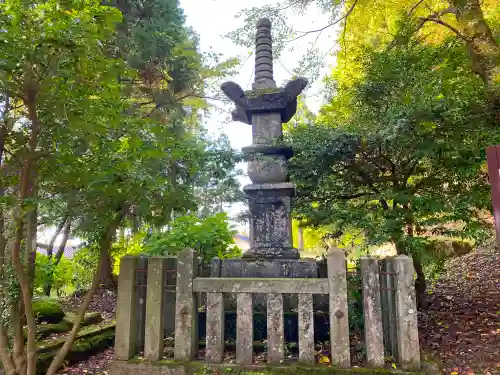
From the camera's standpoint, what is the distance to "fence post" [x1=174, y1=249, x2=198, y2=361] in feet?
11.9

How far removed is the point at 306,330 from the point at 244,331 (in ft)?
2.10

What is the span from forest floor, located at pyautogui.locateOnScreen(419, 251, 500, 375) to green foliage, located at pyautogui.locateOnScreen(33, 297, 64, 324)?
4.79m

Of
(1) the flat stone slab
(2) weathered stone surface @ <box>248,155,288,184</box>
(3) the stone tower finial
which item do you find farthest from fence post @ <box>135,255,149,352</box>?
(3) the stone tower finial

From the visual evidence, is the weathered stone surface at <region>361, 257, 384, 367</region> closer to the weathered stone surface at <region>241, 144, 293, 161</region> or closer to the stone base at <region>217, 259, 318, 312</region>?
the stone base at <region>217, 259, 318, 312</region>

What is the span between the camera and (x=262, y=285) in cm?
365

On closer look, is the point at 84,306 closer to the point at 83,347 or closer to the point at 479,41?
the point at 83,347

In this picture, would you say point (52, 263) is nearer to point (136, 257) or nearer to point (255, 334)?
point (136, 257)

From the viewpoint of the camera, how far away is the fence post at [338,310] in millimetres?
3430

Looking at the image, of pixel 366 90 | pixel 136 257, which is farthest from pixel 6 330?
pixel 366 90

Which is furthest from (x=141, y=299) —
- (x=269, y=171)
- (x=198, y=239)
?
(x=269, y=171)

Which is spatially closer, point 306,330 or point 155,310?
point 306,330

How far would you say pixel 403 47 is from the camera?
17.6 ft

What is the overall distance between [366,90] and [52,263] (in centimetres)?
703

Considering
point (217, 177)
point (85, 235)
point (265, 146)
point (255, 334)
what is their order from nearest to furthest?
point (85, 235) < point (255, 334) < point (217, 177) < point (265, 146)
